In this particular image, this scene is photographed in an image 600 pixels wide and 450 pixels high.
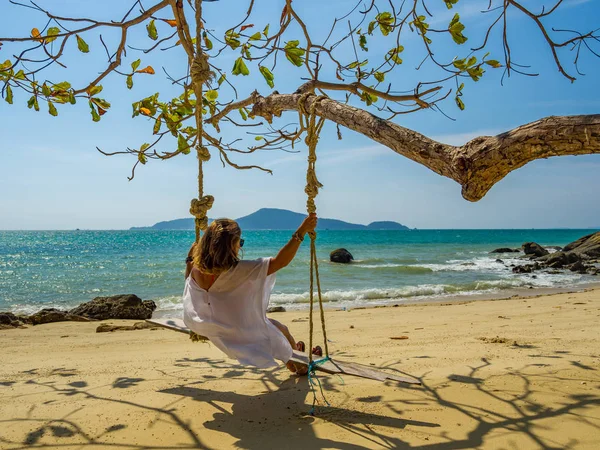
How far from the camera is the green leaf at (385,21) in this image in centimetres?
352

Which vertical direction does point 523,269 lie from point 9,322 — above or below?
above

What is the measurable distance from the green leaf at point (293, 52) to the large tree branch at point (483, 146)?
0.49 metres

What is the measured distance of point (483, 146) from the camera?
2.23 meters

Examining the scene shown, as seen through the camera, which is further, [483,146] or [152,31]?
[152,31]

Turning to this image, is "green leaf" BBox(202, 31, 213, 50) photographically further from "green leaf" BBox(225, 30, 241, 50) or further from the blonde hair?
the blonde hair

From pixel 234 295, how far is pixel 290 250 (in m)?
0.39

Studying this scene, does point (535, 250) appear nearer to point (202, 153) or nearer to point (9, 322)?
point (9, 322)

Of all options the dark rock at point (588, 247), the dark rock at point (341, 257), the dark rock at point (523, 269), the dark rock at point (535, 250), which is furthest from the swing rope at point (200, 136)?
the dark rock at point (535, 250)

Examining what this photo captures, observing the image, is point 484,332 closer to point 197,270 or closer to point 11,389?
point 197,270

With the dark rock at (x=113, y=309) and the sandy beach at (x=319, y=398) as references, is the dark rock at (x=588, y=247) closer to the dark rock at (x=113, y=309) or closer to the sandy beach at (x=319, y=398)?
the sandy beach at (x=319, y=398)

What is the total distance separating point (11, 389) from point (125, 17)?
2.48m

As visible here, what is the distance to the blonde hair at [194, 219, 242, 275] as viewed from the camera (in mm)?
2445

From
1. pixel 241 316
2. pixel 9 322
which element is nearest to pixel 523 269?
pixel 9 322

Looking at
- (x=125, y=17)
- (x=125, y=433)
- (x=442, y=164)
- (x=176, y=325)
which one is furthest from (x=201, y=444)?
(x=125, y=17)
